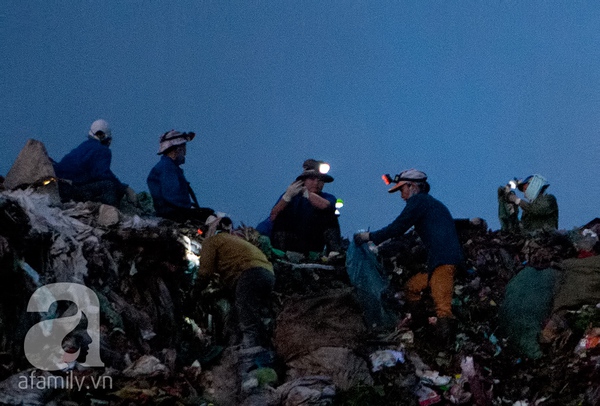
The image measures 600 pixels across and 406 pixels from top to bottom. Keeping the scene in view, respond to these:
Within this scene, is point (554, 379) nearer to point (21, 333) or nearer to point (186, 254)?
point (186, 254)

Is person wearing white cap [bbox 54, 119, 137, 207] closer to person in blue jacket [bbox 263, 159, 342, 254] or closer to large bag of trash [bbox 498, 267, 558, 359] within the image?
person in blue jacket [bbox 263, 159, 342, 254]

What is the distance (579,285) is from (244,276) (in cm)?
366

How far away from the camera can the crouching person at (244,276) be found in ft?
25.7

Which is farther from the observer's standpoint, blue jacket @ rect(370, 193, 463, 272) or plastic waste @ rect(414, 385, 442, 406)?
blue jacket @ rect(370, 193, 463, 272)

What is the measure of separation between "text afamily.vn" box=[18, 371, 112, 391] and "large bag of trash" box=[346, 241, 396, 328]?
3.43m

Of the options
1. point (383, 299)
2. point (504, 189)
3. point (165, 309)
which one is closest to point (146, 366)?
point (165, 309)

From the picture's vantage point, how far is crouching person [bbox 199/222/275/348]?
782cm

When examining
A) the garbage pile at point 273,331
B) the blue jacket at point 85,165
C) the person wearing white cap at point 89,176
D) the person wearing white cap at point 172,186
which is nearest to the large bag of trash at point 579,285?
the garbage pile at point 273,331

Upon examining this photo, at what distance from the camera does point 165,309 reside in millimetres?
8055

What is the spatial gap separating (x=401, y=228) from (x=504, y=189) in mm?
3877

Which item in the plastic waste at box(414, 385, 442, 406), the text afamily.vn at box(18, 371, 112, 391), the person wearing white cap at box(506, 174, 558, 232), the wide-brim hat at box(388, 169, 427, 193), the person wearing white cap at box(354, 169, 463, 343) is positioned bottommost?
the plastic waste at box(414, 385, 442, 406)


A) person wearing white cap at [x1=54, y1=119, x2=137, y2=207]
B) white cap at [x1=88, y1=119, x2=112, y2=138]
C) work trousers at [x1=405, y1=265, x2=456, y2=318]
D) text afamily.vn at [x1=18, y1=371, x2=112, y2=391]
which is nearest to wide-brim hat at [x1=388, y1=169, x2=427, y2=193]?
work trousers at [x1=405, y1=265, x2=456, y2=318]

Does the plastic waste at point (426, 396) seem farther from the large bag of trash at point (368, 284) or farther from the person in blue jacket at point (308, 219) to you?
the person in blue jacket at point (308, 219)

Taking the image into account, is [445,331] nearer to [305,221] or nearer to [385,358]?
[385,358]
